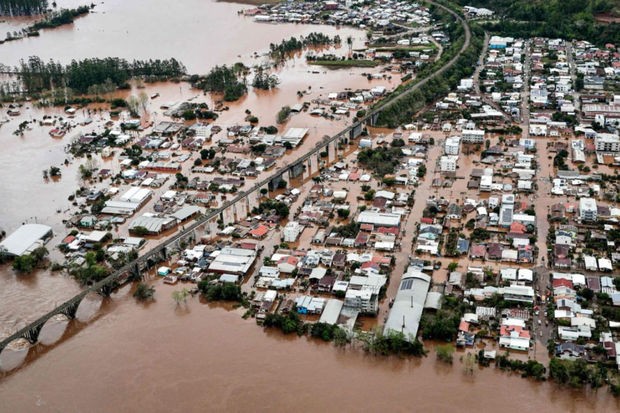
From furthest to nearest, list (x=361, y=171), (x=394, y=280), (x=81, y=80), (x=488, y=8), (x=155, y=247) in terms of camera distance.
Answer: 1. (x=488, y=8)
2. (x=81, y=80)
3. (x=361, y=171)
4. (x=155, y=247)
5. (x=394, y=280)

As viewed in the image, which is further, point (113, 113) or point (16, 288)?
point (113, 113)

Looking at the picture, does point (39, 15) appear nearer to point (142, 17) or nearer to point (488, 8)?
point (142, 17)

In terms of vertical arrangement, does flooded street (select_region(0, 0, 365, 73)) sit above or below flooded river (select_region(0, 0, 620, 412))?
above

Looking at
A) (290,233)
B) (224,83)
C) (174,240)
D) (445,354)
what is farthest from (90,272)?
(224,83)

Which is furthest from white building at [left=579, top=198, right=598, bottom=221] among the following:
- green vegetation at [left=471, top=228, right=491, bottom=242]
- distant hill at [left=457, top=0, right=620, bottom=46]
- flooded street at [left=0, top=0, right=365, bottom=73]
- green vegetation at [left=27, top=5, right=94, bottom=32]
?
green vegetation at [left=27, top=5, right=94, bottom=32]

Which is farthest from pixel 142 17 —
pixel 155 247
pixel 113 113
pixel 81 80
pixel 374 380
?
pixel 374 380

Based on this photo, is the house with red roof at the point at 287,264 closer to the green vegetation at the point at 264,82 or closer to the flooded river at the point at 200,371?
the flooded river at the point at 200,371

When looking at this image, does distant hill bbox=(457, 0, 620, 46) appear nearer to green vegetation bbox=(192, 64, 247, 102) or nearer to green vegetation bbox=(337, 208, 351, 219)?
green vegetation bbox=(192, 64, 247, 102)
